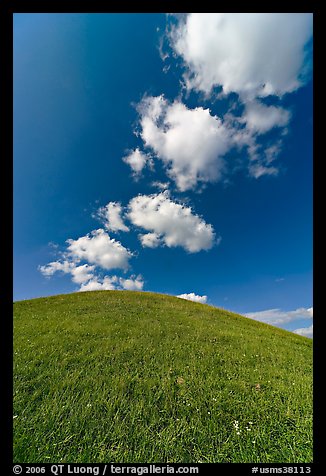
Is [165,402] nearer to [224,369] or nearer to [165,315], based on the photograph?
[224,369]

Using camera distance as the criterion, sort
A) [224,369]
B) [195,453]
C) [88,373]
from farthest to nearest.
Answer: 1. [224,369]
2. [88,373]
3. [195,453]

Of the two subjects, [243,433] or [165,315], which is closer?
[243,433]

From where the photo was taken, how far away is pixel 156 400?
692cm

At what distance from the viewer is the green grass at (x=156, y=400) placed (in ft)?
16.4

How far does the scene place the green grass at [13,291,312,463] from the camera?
16.4 ft
